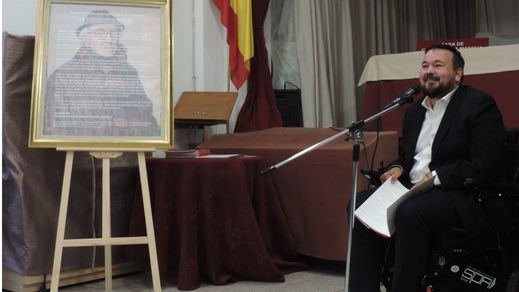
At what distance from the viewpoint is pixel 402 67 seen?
3.85m

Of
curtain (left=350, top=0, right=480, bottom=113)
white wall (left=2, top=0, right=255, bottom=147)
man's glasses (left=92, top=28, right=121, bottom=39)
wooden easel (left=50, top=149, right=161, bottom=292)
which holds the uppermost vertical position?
curtain (left=350, top=0, right=480, bottom=113)

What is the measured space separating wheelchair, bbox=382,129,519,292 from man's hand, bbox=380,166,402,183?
35 centimetres

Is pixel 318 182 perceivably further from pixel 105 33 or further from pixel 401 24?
pixel 401 24

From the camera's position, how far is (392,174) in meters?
2.29

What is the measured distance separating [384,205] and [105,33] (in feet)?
4.45

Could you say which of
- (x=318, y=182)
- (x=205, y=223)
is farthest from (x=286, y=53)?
(x=205, y=223)

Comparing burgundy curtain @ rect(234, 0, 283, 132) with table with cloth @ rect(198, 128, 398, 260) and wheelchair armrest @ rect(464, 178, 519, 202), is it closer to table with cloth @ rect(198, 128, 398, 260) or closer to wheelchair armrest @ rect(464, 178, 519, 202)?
table with cloth @ rect(198, 128, 398, 260)

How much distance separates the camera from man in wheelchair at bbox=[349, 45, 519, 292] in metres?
1.94

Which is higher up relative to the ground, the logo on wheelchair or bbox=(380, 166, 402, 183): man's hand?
bbox=(380, 166, 402, 183): man's hand

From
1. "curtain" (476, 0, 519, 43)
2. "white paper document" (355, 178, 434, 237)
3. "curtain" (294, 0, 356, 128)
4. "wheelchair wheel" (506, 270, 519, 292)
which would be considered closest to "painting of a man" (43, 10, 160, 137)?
"white paper document" (355, 178, 434, 237)

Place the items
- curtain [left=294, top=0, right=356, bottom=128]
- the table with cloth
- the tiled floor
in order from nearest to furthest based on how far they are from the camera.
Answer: the tiled floor → the table with cloth → curtain [left=294, top=0, right=356, bottom=128]

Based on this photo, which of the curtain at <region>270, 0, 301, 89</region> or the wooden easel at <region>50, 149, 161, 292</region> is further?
the curtain at <region>270, 0, 301, 89</region>

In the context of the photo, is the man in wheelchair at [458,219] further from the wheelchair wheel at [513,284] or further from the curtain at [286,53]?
the curtain at [286,53]

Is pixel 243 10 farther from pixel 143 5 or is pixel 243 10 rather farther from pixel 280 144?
pixel 143 5
